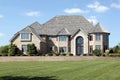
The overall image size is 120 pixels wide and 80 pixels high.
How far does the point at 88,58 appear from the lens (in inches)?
2462

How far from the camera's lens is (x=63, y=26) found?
8594 cm

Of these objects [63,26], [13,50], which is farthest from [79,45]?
[13,50]

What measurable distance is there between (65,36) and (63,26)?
10.6ft

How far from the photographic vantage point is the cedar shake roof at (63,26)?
8338 cm

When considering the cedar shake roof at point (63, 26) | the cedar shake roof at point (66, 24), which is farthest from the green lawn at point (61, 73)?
the cedar shake roof at point (66, 24)

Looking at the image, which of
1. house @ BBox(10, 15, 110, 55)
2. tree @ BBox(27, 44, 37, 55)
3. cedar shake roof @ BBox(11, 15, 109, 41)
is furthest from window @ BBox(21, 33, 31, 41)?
tree @ BBox(27, 44, 37, 55)

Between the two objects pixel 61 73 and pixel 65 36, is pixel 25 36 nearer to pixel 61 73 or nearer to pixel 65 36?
pixel 65 36

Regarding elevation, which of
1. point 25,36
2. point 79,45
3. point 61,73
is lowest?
point 61,73

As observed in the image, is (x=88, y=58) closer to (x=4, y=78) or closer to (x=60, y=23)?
(x=60, y=23)

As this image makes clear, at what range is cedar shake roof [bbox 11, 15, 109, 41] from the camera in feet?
274

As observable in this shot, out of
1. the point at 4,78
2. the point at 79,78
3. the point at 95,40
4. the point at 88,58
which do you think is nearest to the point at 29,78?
the point at 4,78

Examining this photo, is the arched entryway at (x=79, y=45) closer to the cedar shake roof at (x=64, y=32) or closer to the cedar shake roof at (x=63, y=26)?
the cedar shake roof at (x=63, y=26)

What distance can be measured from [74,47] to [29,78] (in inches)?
2332

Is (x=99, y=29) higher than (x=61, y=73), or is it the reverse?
(x=99, y=29)
